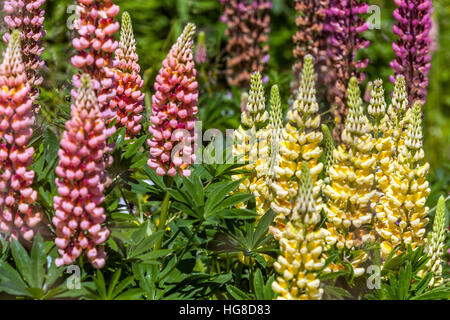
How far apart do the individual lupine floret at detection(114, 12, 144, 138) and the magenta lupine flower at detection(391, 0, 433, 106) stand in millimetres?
1084

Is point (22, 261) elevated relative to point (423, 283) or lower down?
elevated

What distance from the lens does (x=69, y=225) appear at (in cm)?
141

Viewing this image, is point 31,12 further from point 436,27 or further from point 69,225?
point 436,27

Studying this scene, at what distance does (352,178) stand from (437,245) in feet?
1.36

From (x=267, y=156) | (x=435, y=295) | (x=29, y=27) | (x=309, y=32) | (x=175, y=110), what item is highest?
(x=309, y=32)

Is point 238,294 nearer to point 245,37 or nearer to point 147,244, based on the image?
point 147,244

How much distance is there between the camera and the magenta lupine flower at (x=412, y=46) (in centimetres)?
234

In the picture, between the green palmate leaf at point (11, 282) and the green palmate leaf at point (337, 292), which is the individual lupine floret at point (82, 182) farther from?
the green palmate leaf at point (337, 292)

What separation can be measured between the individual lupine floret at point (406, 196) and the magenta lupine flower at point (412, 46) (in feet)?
2.25

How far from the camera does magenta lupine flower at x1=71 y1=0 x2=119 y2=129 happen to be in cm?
152

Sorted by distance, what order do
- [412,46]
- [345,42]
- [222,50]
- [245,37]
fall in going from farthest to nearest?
[222,50] → [245,37] → [345,42] → [412,46]

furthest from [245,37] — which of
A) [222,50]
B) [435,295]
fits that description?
[435,295]

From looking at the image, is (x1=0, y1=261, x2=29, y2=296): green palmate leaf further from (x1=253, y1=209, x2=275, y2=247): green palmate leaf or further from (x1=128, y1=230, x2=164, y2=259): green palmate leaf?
(x1=253, y1=209, x2=275, y2=247): green palmate leaf

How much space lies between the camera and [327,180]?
1931 millimetres
